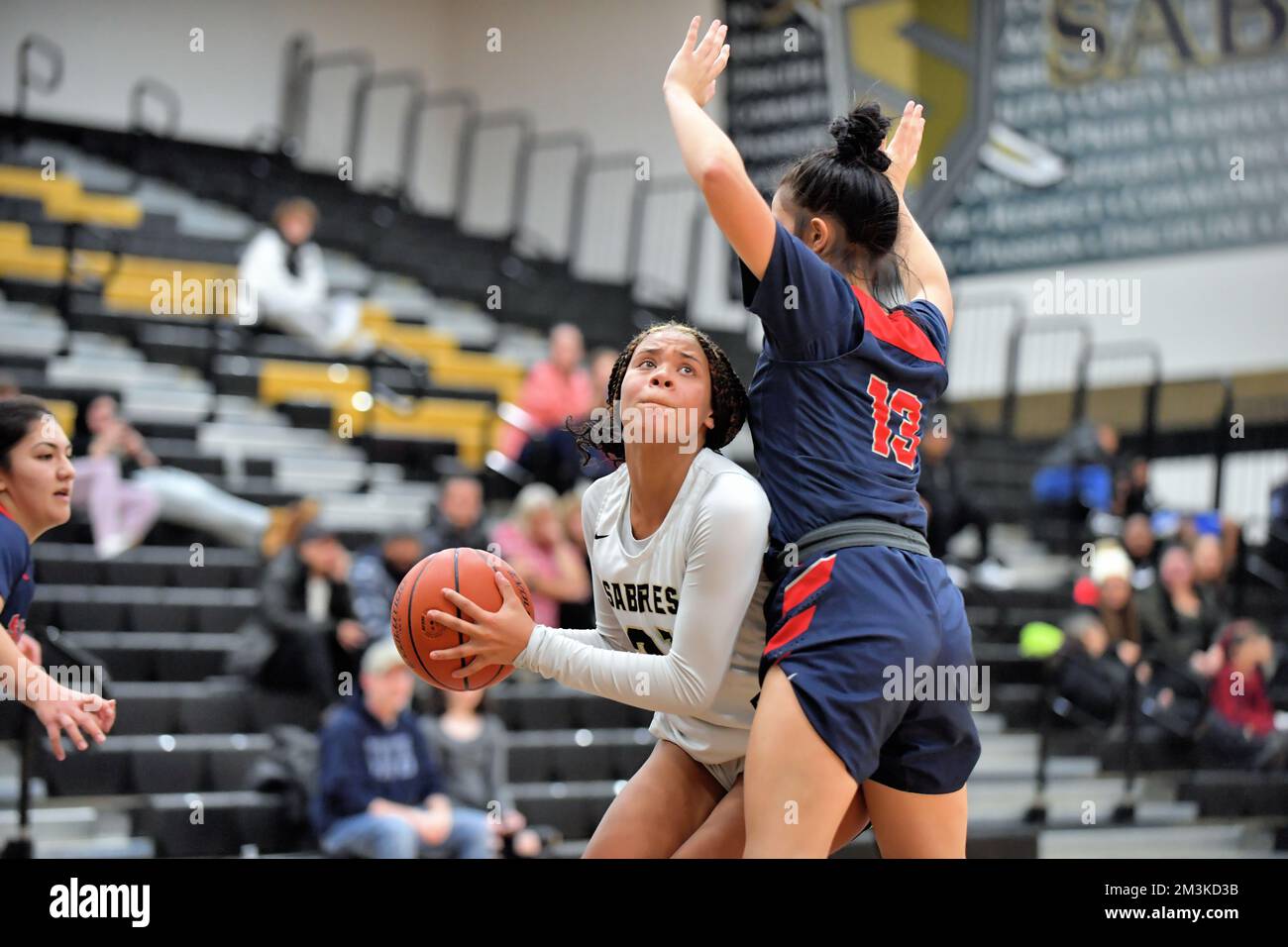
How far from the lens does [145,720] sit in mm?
6109

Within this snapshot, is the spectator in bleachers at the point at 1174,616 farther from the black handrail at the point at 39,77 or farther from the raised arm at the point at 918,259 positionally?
the black handrail at the point at 39,77

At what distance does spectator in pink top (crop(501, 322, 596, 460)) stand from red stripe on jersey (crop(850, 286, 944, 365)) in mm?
5546

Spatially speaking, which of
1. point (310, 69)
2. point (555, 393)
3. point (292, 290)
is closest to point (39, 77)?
point (310, 69)

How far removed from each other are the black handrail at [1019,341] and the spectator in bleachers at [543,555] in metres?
5.48

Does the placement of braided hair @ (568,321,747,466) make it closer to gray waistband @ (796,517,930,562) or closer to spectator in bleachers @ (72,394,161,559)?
gray waistband @ (796,517,930,562)

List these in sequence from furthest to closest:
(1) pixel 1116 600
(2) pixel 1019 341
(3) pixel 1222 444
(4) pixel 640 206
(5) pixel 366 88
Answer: (5) pixel 366 88 → (4) pixel 640 206 → (2) pixel 1019 341 → (3) pixel 1222 444 → (1) pixel 1116 600

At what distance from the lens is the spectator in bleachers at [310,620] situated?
21.0ft

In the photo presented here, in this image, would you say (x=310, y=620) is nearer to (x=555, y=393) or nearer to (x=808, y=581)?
(x=555, y=393)

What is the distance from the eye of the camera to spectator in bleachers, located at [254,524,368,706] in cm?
641

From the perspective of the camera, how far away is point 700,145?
105 inches

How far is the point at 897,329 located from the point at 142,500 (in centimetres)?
524

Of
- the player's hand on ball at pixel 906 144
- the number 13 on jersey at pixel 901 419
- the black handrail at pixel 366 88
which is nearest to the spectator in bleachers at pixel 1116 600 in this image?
the player's hand on ball at pixel 906 144

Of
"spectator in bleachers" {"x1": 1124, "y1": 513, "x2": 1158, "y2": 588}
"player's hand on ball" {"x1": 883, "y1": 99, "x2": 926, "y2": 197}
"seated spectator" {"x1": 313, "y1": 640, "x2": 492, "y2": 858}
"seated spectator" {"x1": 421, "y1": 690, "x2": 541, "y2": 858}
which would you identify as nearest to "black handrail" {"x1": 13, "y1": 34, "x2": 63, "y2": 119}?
"seated spectator" {"x1": 421, "y1": 690, "x2": 541, "y2": 858}

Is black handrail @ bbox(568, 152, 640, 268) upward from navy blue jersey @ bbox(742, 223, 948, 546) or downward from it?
upward
